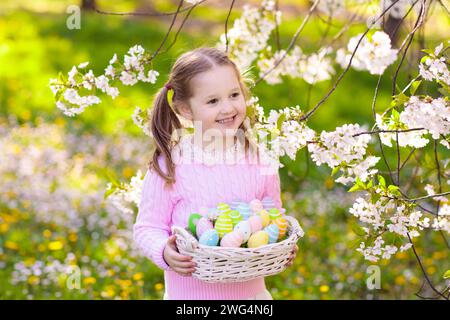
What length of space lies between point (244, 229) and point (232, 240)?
1.9 inches

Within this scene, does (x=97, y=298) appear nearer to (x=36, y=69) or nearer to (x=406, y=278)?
(x=406, y=278)

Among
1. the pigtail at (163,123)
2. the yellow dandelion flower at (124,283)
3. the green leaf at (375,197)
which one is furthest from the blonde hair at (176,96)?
the yellow dandelion flower at (124,283)

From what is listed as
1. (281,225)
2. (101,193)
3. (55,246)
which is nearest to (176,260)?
(281,225)

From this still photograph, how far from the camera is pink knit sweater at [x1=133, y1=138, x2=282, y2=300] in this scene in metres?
2.17

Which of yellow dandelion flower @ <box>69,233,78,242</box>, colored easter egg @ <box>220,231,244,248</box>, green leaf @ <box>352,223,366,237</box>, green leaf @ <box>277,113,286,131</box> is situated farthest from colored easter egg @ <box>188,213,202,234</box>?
yellow dandelion flower @ <box>69,233,78,242</box>

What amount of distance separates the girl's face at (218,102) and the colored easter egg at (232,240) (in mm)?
347

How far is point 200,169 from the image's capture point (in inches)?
86.6

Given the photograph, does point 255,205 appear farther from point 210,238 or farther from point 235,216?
point 210,238

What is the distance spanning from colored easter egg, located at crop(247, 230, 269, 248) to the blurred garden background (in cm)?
31

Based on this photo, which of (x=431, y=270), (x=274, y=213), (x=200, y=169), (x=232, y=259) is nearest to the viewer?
(x=232, y=259)

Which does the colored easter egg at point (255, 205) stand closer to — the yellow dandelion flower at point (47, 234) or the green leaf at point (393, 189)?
the green leaf at point (393, 189)

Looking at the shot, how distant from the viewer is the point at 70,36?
7297 mm

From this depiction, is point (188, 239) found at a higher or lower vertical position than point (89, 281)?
lower

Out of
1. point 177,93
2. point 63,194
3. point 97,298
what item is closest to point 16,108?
point 63,194
